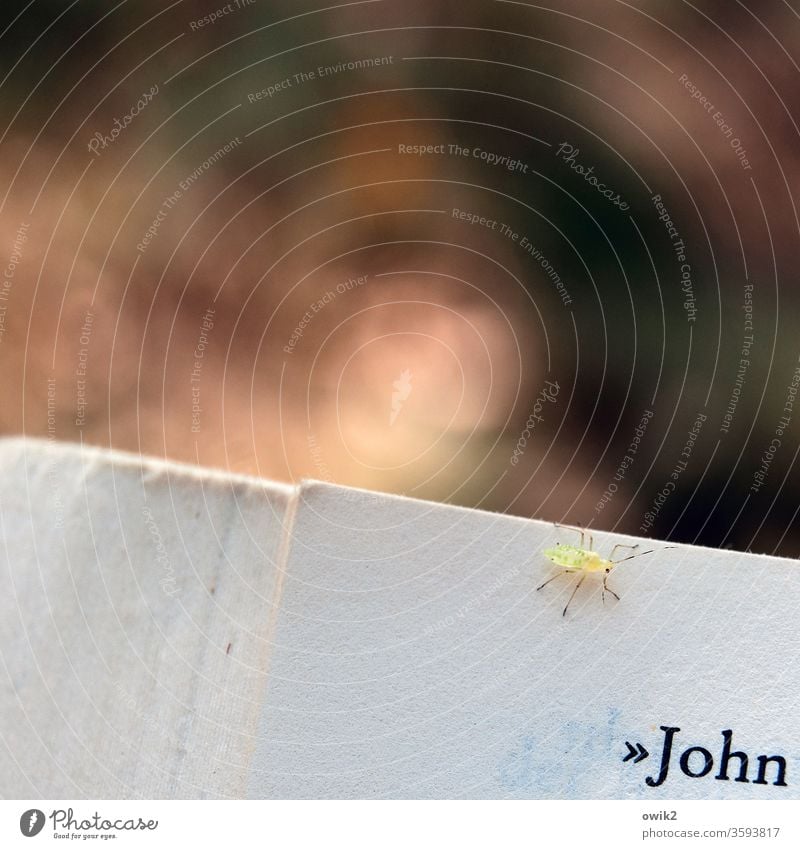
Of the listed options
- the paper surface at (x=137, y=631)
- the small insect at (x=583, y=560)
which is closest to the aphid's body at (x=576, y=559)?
the small insect at (x=583, y=560)

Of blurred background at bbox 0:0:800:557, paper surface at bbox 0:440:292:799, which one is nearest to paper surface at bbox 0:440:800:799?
paper surface at bbox 0:440:292:799

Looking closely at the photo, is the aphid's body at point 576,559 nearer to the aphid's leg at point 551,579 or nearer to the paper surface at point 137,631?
the aphid's leg at point 551,579

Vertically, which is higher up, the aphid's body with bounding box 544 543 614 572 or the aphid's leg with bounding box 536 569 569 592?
the aphid's body with bounding box 544 543 614 572

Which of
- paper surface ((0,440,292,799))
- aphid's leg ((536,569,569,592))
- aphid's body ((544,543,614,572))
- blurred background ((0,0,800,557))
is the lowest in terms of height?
paper surface ((0,440,292,799))

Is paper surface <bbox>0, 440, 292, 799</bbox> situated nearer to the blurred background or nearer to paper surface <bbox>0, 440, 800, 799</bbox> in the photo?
paper surface <bbox>0, 440, 800, 799</bbox>

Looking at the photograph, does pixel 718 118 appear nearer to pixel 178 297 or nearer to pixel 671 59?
pixel 671 59

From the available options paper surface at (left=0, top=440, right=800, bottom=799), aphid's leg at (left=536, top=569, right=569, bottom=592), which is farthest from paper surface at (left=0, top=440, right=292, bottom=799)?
aphid's leg at (left=536, top=569, right=569, bottom=592)

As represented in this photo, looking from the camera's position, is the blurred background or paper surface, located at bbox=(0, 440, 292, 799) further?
the blurred background
